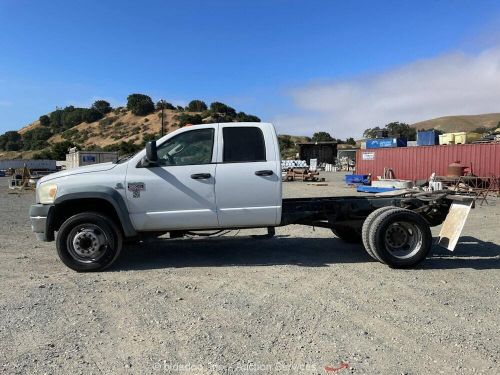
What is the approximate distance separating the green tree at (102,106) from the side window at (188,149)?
133m

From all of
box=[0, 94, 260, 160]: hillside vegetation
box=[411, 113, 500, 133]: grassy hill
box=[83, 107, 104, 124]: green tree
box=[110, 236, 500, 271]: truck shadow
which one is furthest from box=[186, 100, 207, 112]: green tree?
box=[110, 236, 500, 271]: truck shadow

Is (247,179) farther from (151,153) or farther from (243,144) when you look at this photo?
(151,153)

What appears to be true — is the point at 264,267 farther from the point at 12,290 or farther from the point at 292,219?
the point at 12,290

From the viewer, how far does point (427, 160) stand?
26422mm

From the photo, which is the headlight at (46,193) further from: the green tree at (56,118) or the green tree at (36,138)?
the green tree at (56,118)

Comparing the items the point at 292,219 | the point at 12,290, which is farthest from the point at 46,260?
the point at 292,219

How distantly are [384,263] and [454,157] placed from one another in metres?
20.2

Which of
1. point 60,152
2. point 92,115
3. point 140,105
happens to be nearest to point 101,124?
point 92,115

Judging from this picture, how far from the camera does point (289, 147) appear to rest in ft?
284

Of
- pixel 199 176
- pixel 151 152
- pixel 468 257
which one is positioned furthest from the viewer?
pixel 468 257

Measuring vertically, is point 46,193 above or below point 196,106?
below

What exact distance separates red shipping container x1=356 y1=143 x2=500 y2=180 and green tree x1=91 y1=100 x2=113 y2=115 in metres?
114

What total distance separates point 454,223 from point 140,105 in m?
122

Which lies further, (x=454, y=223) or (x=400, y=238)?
(x=454, y=223)
